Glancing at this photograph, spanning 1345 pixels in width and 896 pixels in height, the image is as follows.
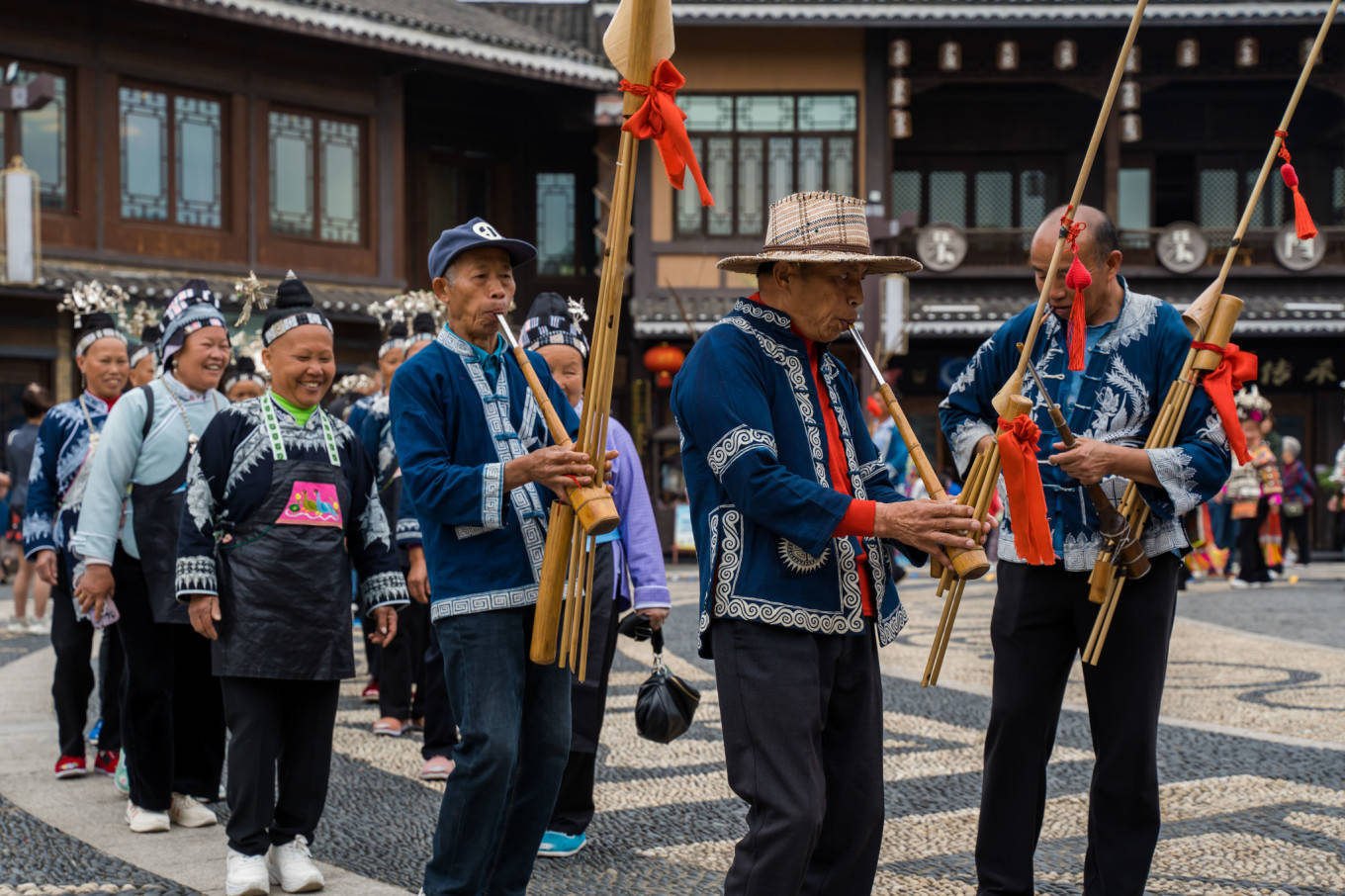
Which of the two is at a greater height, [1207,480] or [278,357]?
[278,357]

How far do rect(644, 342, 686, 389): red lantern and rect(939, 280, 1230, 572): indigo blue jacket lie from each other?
1745 cm

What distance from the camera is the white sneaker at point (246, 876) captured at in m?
4.32

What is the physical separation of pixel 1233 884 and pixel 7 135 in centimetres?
1650

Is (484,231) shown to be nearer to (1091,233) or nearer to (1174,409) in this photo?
(1091,233)

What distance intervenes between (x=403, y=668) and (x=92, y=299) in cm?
519

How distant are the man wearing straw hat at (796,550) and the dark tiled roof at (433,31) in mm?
15205

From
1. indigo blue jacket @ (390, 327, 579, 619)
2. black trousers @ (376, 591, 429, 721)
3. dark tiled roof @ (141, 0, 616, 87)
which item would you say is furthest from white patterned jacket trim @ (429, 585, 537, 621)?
dark tiled roof @ (141, 0, 616, 87)

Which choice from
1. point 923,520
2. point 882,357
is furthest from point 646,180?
point 923,520

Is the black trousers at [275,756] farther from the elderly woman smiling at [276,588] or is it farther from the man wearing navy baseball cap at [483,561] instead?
the man wearing navy baseball cap at [483,561]

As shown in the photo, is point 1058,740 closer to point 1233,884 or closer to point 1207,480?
point 1233,884

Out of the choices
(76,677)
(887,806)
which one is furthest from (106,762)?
(887,806)

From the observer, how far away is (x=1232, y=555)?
20.7 metres

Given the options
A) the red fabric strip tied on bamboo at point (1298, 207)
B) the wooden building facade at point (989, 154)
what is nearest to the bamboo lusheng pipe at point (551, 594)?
the red fabric strip tied on bamboo at point (1298, 207)

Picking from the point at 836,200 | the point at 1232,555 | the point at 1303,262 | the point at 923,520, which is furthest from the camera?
the point at 1303,262
